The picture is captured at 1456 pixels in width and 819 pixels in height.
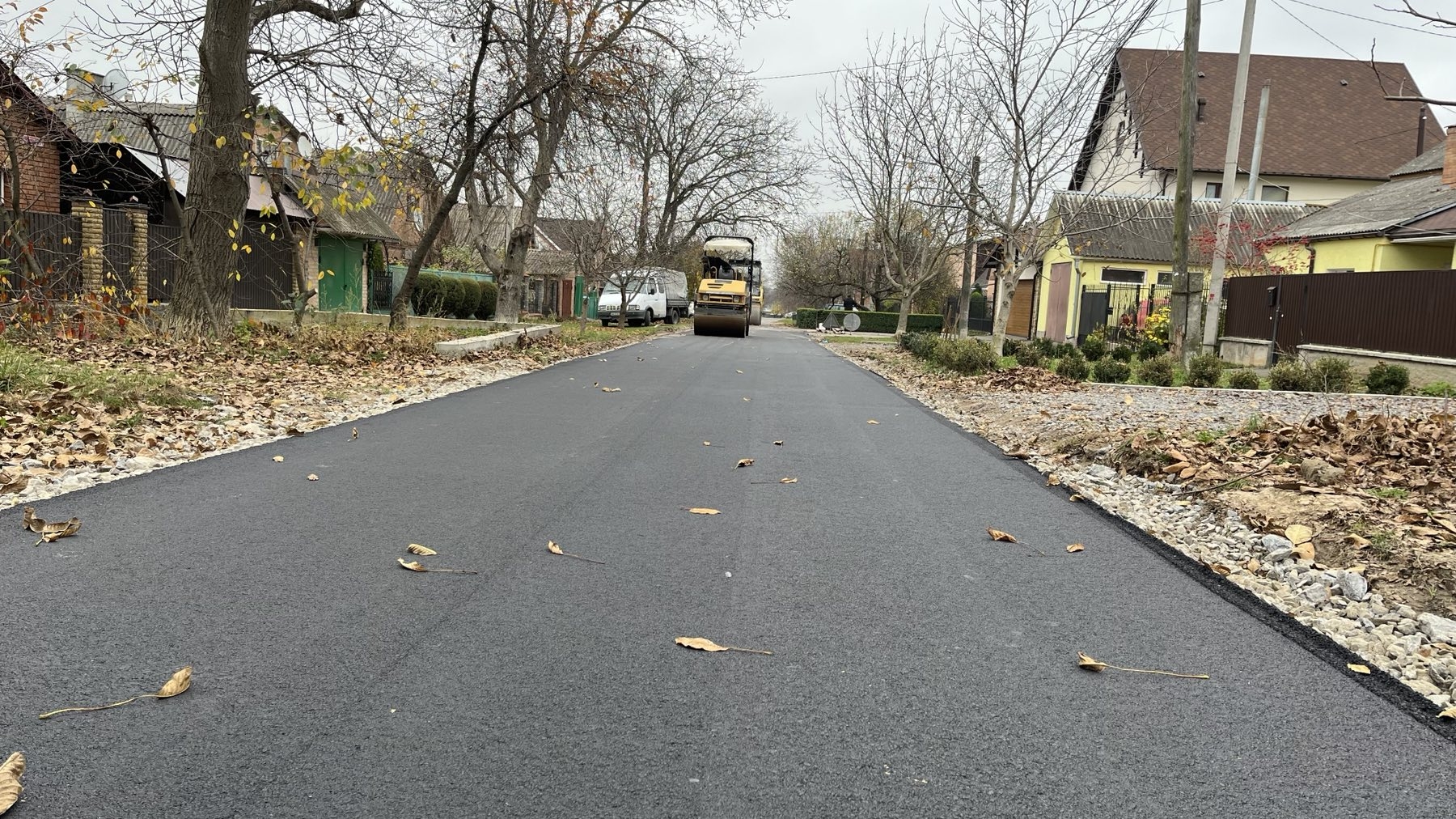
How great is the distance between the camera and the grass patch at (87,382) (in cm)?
857

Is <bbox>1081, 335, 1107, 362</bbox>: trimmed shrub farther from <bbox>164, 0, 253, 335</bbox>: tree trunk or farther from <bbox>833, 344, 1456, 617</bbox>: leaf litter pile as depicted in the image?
<bbox>164, 0, 253, 335</bbox>: tree trunk

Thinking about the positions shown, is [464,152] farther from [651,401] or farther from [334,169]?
[651,401]

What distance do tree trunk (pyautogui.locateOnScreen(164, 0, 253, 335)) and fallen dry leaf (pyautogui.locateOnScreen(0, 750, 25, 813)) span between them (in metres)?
13.3

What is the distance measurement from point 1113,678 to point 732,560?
2053 mm

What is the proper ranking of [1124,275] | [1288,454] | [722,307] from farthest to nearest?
[722,307]
[1124,275]
[1288,454]

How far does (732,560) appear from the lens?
17.5ft

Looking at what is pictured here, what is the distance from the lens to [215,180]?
14977 mm

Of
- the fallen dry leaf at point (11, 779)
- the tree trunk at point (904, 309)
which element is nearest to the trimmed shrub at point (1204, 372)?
the fallen dry leaf at point (11, 779)

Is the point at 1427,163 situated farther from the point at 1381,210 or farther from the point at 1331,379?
the point at 1331,379

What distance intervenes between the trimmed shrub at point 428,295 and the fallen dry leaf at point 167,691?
31164 millimetres

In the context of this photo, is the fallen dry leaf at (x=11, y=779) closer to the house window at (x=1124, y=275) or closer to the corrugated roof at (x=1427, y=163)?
the corrugated roof at (x=1427, y=163)

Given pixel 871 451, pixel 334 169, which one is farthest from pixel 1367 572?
pixel 334 169

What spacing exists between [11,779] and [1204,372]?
52.6 feet

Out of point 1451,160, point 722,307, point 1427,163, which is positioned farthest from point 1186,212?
point 722,307
